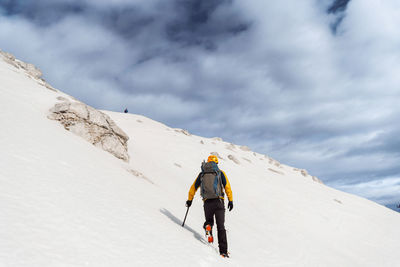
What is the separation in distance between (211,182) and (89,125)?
11259 mm

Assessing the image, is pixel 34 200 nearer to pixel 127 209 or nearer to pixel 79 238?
pixel 79 238

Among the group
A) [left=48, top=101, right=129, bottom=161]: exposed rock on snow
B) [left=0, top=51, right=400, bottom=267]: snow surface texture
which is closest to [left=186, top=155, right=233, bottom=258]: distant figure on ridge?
[left=0, top=51, right=400, bottom=267]: snow surface texture

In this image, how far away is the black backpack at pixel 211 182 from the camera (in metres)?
6.98

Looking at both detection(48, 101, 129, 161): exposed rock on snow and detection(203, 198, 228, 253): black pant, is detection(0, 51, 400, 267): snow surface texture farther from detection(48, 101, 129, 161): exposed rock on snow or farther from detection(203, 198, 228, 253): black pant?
detection(48, 101, 129, 161): exposed rock on snow

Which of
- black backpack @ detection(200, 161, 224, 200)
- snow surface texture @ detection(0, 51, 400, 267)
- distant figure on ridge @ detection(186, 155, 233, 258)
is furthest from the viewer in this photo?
black backpack @ detection(200, 161, 224, 200)

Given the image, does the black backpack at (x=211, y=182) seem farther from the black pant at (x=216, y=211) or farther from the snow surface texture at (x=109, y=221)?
the snow surface texture at (x=109, y=221)

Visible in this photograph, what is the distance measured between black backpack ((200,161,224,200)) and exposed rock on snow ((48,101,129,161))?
9.78m

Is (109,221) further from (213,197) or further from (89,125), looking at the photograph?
(89,125)

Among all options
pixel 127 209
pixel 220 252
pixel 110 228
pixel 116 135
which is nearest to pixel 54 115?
pixel 116 135

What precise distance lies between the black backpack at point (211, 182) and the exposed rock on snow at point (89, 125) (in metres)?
9.78

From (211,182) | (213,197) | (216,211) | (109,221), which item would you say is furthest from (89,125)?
(216,211)

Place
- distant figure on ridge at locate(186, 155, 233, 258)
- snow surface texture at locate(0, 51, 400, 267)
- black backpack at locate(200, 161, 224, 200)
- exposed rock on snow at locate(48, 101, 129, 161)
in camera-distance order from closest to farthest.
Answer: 1. snow surface texture at locate(0, 51, 400, 267)
2. distant figure on ridge at locate(186, 155, 233, 258)
3. black backpack at locate(200, 161, 224, 200)
4. exposed rock on snow at locate(48, 101, 129, 161)

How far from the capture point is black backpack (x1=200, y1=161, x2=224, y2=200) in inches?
275

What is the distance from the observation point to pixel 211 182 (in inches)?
280
